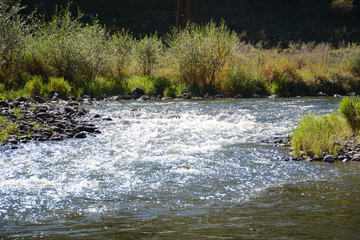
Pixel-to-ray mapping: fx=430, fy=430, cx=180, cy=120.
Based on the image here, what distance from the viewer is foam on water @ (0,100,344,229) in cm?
618

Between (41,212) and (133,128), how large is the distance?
7445 mm

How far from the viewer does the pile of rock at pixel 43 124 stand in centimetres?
1130

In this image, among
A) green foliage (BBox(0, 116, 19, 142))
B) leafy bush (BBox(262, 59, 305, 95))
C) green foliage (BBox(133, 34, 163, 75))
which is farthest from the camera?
green foliage (BBox(133, 34, 163, 75))

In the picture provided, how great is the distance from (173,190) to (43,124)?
7000mm

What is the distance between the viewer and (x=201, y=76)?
75.3 ft

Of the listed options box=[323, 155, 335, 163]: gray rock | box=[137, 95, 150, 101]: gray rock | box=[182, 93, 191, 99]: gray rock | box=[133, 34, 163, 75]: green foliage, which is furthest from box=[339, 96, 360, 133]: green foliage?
box=[133, 34, 163, 75]: green foliage

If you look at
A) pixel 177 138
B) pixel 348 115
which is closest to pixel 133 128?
pixel 177 138

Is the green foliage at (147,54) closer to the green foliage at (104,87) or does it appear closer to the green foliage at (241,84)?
the green foliage at (104,87)

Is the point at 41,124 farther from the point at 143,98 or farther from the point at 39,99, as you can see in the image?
the point at 143,98

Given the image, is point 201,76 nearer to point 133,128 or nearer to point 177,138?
point 133,128

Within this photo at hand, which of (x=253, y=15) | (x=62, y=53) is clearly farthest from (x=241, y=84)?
(x=253, y=15)

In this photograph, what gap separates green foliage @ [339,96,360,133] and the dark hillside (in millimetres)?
35717

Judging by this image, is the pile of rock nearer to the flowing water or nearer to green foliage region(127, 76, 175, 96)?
the flowing water

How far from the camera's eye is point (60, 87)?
806 inches
